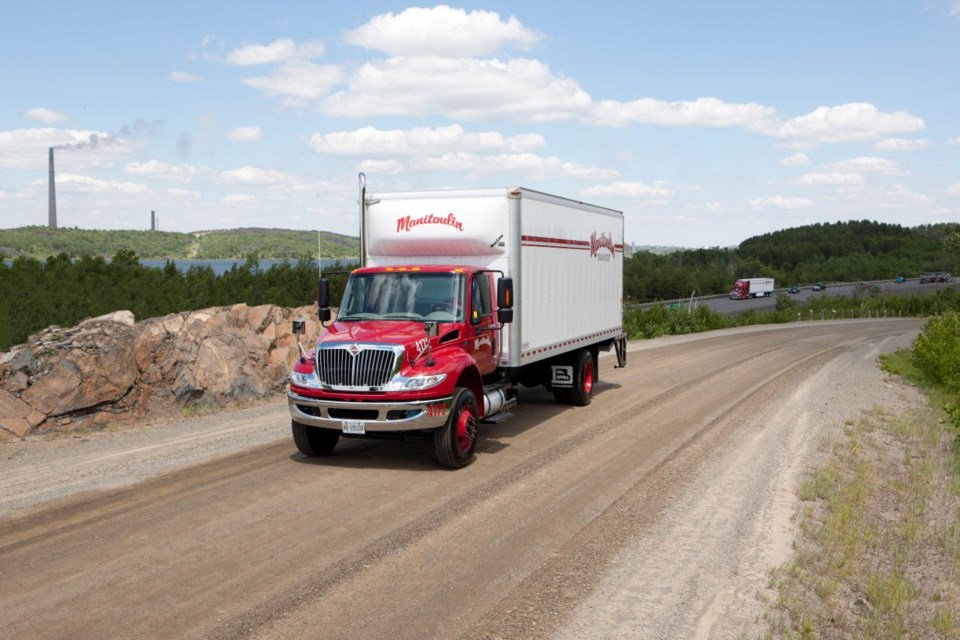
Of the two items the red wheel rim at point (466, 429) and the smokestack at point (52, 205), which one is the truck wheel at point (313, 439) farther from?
the smokestack at point (52, 205)

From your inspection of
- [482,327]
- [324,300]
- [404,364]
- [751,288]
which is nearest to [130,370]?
[324,300]

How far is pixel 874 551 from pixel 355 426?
6.06 meters

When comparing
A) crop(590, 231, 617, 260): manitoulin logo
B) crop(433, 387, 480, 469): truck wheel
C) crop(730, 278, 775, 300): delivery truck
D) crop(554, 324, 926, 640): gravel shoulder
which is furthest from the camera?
crop(730, 278, 775, 300): delivery truck

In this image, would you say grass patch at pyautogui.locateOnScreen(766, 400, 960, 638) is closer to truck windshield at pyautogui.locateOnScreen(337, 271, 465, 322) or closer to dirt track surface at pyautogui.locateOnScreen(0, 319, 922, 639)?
dirt track surface at pyautogui.locateOnScreen(0, 319, 922, 639)

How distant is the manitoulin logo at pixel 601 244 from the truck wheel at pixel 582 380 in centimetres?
208

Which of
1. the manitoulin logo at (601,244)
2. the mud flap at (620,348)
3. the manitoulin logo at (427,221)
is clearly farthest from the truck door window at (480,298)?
the mud flap at (620,348)

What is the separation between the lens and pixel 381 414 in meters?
10.5

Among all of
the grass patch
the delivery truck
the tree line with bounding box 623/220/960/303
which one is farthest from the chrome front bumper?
the delivery truck

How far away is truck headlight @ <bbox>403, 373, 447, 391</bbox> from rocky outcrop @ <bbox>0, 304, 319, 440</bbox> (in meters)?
7.75

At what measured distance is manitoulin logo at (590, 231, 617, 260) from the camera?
16922 mm

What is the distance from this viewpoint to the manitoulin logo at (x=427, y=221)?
1291 cm

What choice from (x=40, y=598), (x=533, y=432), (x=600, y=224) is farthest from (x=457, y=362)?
(x=600, y=224)

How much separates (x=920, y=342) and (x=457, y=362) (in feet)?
66.5

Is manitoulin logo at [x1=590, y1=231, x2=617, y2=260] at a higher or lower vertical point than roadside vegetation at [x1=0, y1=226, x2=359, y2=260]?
lower
